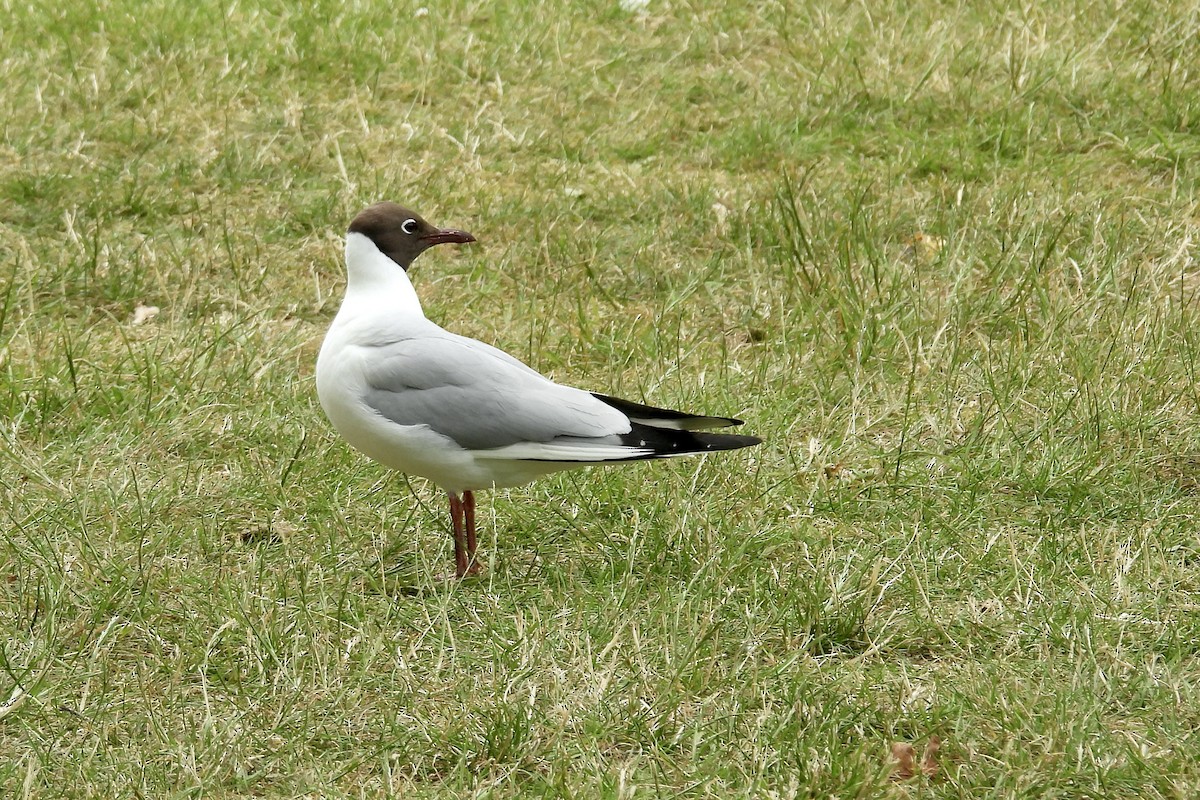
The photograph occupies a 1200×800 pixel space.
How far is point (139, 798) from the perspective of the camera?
296cm

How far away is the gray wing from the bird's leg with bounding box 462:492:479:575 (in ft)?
0.82

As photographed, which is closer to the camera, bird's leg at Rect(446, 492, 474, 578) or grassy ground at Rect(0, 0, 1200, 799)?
grassy ground at Rect(0, 0, 1200, 799)

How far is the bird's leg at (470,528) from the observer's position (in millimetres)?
3953

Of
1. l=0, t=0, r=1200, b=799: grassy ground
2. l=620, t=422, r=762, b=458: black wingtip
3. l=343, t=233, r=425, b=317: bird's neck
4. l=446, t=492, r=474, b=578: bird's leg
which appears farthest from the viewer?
l=343, t=233, r=425, b=317: bird's neck

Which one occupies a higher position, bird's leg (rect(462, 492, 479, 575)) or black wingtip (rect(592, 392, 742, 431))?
black wingtip (rect(592, 392, 742, 431))

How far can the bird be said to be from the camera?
3.78 m

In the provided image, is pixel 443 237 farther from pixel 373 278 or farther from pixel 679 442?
pixel 679 442

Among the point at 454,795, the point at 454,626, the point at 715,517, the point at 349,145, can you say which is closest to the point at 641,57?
the point at 349,145

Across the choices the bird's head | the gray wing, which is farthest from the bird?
the bird's head

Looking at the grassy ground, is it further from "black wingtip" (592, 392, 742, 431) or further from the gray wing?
the gray wing

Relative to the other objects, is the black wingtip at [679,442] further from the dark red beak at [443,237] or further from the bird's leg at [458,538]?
the dark red beak at [443,237]

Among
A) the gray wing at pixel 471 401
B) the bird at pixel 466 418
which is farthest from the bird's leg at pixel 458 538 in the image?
the gray wing at pixel 471 401

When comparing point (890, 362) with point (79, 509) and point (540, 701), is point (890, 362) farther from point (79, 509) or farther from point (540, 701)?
point (79, 509)

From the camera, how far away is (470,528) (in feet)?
13.0
